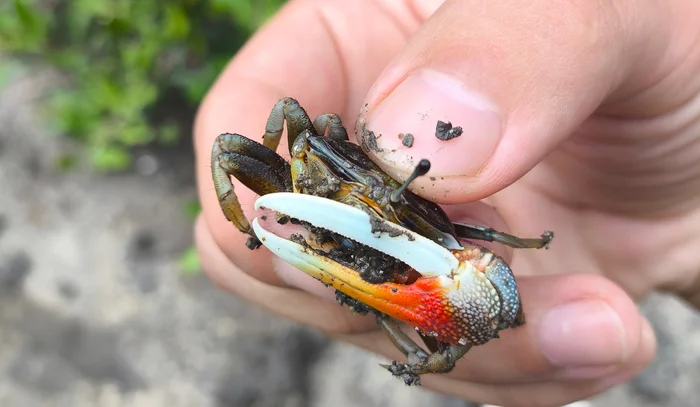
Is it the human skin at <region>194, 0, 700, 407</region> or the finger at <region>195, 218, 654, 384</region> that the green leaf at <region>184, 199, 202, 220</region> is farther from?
the finger at <region>195, 218, 654, 384</region>

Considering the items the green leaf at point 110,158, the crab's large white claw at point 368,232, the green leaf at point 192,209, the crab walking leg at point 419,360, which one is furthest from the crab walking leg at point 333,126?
the green leaf at point 110,158

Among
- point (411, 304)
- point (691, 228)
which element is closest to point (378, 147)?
point (411, 304)

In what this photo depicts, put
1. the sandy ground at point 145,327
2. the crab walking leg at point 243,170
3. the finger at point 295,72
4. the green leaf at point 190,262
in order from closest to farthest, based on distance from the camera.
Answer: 1. the crab walking leg at point 243,170
2. the finger at point 295,72
3. the sandy ground at point 145,327
4. the green leaf at point 190,262

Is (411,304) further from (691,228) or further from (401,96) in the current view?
(691,228)

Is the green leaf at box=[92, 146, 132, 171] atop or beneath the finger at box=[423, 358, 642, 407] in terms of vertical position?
beneath

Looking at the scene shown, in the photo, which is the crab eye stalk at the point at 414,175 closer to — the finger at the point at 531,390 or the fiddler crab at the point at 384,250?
the fiddler crab at the point at 384,250

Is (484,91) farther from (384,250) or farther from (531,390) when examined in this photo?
(531,390)

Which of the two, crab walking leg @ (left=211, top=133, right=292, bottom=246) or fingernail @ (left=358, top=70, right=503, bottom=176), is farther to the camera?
crab walking leg @ (left=211, top=133, right=292, bottom=246)

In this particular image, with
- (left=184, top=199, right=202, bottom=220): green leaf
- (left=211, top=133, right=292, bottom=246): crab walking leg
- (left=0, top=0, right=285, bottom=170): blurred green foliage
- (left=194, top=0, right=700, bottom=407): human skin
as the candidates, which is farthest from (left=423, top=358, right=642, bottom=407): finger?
(left=0, top=0, right=285, bottom=170): blurred green foliage

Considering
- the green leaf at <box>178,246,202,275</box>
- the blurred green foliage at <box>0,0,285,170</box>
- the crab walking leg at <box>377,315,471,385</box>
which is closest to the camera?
the crab walking leg at <box>377,315,471,385</box>
